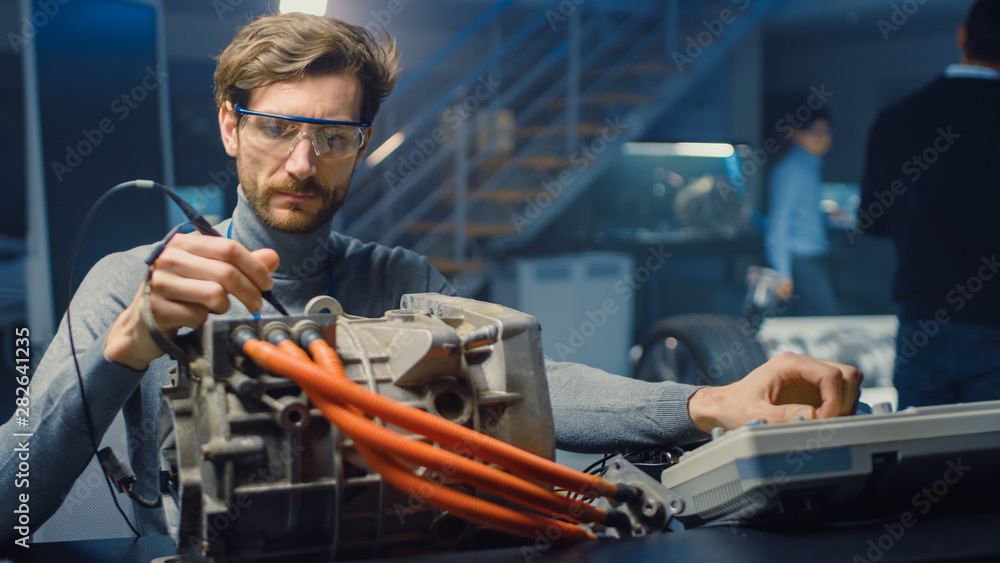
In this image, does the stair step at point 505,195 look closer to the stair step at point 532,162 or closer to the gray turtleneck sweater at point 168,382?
the stair step at point 532,162

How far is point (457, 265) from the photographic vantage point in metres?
5.19

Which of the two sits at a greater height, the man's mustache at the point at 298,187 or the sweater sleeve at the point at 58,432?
the man's mustache at the point at 298,187

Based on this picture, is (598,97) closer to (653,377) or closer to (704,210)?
(704,210)

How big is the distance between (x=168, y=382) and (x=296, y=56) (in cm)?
57

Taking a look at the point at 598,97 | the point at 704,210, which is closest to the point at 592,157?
the point at 598,97

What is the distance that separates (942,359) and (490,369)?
6.15ft

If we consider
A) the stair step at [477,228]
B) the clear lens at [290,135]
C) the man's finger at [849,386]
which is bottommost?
the stair step at [477,228]

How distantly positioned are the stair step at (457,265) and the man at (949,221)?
3.22 meters

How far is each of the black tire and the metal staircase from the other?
7.03 ft

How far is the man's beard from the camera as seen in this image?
48.1 inches

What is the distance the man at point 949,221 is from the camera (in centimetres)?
210

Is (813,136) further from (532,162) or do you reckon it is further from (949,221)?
(949,221)

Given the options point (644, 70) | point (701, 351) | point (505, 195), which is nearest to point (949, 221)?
point (701, 351)

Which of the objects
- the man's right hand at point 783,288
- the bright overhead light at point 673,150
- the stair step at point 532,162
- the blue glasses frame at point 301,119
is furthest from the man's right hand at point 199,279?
the bright overhead light at point 673,150
